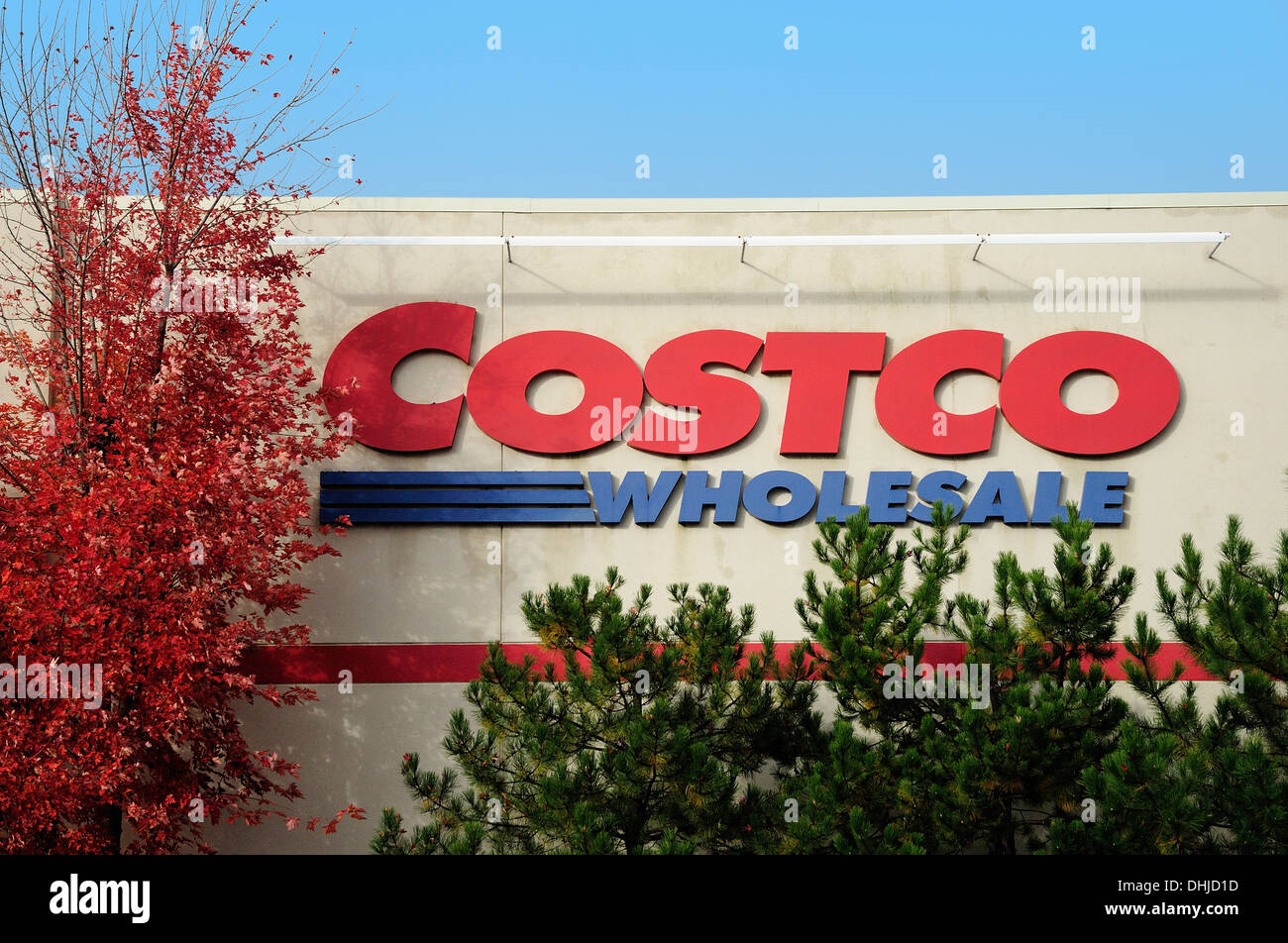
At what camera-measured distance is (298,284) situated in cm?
1016

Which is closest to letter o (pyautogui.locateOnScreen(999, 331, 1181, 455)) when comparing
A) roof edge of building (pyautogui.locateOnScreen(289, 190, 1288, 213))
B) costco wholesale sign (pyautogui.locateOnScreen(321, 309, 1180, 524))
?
costco wholesale sign (pyautogui.locateOnScreen(321, 309, 1180, 524))

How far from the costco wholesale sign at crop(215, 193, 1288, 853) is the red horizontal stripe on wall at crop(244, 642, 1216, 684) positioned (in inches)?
1.0

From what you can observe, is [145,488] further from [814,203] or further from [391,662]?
[814,203]

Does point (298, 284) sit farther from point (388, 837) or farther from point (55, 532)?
point (388, 837)

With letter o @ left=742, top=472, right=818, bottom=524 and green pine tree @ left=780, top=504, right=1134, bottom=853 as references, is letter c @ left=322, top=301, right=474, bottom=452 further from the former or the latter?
green pine tree @ left=780, top=504, right=1134, bottom=853

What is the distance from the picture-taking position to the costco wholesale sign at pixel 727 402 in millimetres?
9805

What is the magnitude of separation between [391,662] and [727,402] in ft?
11.9

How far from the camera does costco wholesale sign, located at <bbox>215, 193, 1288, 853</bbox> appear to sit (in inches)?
386

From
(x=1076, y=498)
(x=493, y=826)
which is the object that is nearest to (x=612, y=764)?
(x=493, y=826)

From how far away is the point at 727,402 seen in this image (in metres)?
10.1

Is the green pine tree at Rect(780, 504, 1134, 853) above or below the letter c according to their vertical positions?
below

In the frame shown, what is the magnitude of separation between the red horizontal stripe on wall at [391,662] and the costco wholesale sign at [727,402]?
25 millimetres

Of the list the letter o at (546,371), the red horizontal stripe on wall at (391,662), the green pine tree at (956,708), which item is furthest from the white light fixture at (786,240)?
the red horizontal stripe on wall at (391,662)
